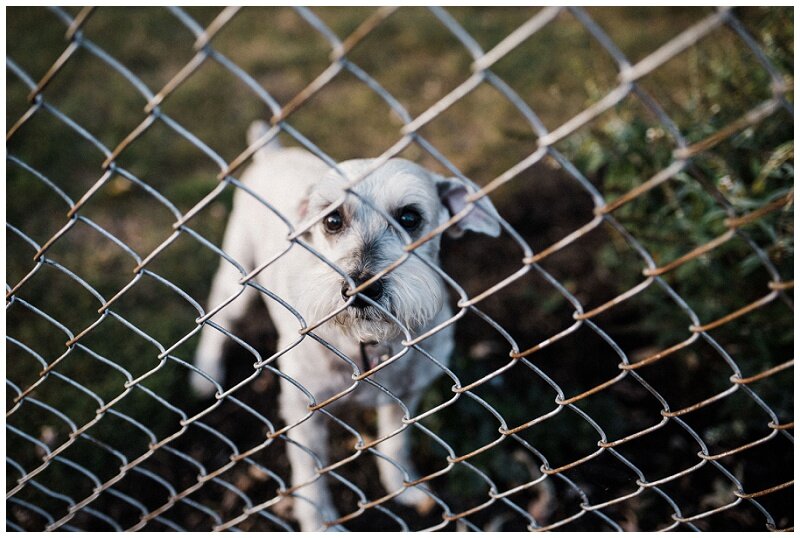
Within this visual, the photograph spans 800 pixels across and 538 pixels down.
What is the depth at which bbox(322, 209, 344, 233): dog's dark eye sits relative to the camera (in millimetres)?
2162

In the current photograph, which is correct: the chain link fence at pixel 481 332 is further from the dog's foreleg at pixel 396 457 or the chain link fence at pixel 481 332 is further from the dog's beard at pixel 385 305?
the dog's beard at pixel 385 305

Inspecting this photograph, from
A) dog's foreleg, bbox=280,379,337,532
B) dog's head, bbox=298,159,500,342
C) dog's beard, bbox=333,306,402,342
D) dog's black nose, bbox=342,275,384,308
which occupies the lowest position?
dog's foreleg, bbox=280,379,337,532

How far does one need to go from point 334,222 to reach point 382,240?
27 cm

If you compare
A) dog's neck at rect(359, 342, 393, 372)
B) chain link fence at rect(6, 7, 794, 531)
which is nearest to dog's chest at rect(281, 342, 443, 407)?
dog's neck at rect(359, 342, 393, 372)

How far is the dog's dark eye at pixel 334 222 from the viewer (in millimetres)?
2162

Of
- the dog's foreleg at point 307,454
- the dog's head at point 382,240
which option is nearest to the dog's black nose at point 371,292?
the dog's head at point 382,240

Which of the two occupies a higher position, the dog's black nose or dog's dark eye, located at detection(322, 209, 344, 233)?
dog's dark eye, located at detection(322, 209, 344, 233)

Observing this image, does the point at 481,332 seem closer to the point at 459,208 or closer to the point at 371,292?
the point at 459,208

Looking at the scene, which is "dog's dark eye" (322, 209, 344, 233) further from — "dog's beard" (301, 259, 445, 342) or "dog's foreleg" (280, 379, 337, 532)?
"dog's foreleg" (280, 379, 337, 532)

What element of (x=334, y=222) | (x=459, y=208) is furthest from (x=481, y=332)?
(x=334, y=222)

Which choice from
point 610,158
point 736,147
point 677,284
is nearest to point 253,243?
point 610,158

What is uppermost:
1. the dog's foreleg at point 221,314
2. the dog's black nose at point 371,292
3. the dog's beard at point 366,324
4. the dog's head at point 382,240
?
the dog's foreleg at point 221,314

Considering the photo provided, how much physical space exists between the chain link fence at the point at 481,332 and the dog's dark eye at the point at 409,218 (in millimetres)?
534

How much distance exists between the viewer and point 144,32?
18.2ft
